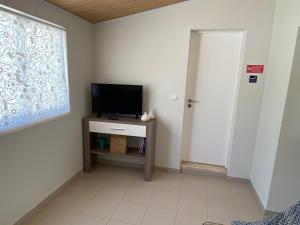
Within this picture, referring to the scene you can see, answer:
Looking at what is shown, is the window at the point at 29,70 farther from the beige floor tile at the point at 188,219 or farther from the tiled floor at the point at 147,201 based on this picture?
the beige floor tile at the point at 188,219

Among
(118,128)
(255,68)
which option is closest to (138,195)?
(118,128)

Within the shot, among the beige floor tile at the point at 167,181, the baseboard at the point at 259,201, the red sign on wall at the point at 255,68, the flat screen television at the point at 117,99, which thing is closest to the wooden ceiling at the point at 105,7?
the flat screen television at the point at 117,99

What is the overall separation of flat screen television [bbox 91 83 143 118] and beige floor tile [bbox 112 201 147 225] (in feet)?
4.08

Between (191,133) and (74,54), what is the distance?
6.84 ft

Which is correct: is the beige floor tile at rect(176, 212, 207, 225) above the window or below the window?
below

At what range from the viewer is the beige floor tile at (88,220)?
209 cm

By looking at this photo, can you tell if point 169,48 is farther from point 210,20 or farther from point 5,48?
point 5,48

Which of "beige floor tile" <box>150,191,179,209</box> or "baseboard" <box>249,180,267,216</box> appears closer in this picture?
"baseboard" <box>249,180,267,216</box>

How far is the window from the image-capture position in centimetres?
171

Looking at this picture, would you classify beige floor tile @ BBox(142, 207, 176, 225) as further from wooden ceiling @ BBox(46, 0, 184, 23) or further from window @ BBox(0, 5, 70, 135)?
wooden ceiling @ BBox(46, 0, 184, 23)

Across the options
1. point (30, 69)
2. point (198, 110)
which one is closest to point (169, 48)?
point (198, 110)

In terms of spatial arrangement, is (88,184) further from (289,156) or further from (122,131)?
(289,156)

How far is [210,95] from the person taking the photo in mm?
3068

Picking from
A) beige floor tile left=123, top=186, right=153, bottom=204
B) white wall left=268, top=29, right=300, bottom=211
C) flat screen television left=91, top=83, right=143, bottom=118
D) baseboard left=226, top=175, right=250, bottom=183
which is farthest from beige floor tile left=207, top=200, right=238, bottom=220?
flat screen television left=91, top=83, right=143, bottom=118
